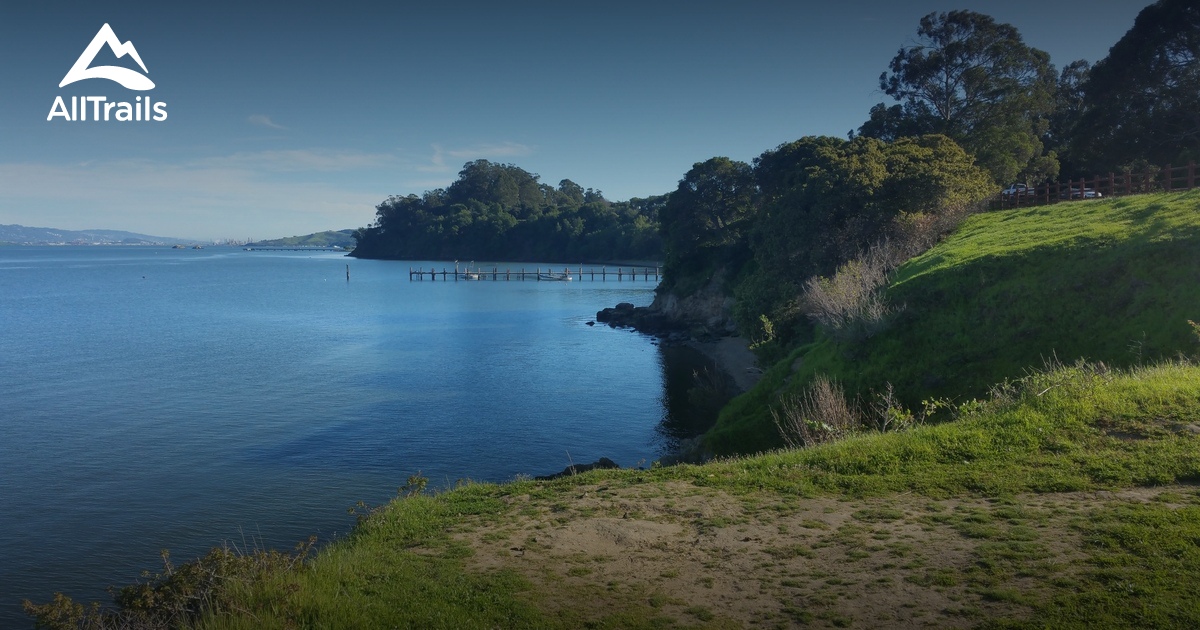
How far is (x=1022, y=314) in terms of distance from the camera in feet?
71.8

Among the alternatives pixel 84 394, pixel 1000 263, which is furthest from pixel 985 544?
pixel 84 394

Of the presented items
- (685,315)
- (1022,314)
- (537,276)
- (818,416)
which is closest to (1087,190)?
(1022,314)

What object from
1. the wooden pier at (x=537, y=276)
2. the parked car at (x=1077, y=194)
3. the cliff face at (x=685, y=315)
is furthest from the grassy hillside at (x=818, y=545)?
the wooden pier at (x=537, y=276)

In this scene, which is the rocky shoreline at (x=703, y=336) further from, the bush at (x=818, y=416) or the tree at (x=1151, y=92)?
the tree at (x=1151, y=92)

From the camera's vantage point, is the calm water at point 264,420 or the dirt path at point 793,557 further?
the calm water at point 264,420

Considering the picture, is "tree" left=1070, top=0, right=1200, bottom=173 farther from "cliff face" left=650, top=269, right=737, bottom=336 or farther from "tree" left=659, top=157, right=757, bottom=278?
"tree" left=659, top=157, right=757, bottom=278

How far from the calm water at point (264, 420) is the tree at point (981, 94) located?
25.1 m

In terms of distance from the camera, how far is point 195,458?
25984 mm

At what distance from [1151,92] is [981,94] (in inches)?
443

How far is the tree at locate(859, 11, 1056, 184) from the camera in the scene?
50.4 m

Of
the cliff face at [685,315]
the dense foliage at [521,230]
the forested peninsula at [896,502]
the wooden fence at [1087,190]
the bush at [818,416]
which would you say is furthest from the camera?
the dense foliage at [521,230]

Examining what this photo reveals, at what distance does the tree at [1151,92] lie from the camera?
42.2 meters

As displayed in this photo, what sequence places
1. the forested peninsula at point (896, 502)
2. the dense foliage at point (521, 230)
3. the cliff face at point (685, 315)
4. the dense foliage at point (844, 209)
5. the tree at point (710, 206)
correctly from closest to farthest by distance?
the forested peninsula at point (896, 502), the dense foliage at point (844, 209), the cliff face at point (685, 315), the tree at point (710, 206), the dense foliage at point (521, 230)

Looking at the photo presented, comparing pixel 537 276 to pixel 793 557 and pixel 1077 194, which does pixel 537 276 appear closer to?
Result: pixel 1077 194
